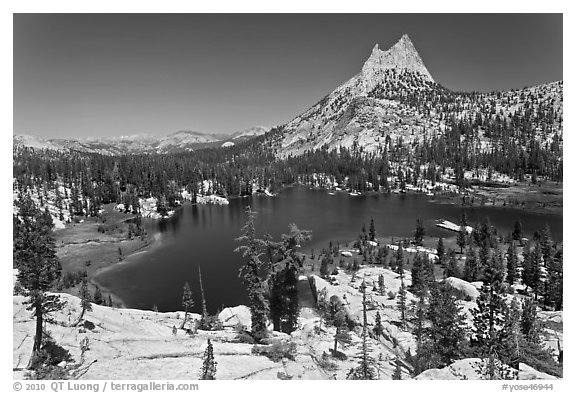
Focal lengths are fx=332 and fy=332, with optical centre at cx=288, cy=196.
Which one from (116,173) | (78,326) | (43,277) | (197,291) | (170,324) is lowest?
(197,291)

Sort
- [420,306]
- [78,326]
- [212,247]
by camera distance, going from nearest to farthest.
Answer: [78,326] → [420,306] → [212,247]

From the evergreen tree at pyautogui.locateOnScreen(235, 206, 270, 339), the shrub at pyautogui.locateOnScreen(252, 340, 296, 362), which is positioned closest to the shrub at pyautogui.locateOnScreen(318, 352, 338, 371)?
the shrub at pyautogui.locateOnScreen(252, 340, 296, 362)

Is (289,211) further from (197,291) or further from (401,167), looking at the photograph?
(401,167)

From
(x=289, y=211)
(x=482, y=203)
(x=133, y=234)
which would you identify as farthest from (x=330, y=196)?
(x=133, y=234)

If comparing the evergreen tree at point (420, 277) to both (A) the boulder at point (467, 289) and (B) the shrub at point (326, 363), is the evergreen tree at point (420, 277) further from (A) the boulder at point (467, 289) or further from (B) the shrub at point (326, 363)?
(B) the shrub at point (326, 363)

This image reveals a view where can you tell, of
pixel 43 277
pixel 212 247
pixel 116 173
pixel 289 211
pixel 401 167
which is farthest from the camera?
pixel 401 167

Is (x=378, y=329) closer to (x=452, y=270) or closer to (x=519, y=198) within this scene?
Answer: (x=452, y=270)

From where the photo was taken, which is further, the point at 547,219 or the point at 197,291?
the point at 547,219

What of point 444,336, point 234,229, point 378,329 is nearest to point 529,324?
point 444,336
